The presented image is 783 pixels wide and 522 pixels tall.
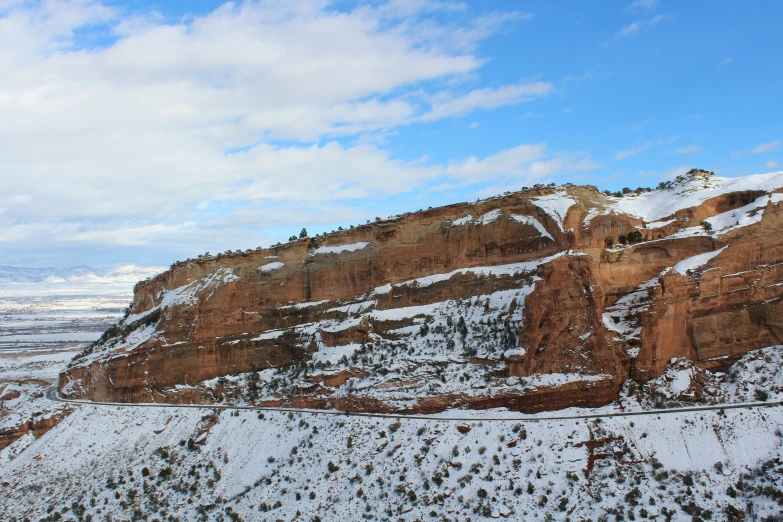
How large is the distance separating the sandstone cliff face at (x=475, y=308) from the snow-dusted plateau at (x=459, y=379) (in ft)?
0.51

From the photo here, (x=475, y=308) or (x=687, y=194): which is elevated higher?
(x=687, y=194)

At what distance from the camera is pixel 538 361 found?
40281mm

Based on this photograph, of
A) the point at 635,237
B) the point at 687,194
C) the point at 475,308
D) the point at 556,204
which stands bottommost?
the point at 475,308

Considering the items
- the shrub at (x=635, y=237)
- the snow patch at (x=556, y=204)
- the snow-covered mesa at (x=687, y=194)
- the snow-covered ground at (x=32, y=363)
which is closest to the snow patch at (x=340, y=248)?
the snow patch at (x=556, y=204)

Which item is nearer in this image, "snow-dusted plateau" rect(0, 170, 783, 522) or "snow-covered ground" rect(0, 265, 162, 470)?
"snow-dusted plateau" rect(0, 170, 783, 522)

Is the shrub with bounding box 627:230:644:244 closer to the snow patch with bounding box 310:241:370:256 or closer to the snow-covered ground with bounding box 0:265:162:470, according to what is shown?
the snow patch with bounding box 310:241:370:256

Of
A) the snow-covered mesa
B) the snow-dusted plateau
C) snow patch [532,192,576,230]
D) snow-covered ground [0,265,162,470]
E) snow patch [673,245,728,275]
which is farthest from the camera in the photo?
snow-covered ground [0,265,162,470]

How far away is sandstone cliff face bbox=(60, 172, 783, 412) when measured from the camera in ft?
130

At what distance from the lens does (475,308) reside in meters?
47.0

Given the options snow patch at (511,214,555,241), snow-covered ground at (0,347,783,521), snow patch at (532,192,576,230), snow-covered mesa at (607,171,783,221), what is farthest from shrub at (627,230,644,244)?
snow-covered ground at (0,347,783,521)

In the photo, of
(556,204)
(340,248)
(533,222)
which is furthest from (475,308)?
(340,248)

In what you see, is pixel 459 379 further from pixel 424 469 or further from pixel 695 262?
pixel 695 262

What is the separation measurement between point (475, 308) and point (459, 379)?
22.6 feet

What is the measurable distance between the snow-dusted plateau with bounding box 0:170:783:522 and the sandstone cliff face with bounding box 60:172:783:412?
154mm
